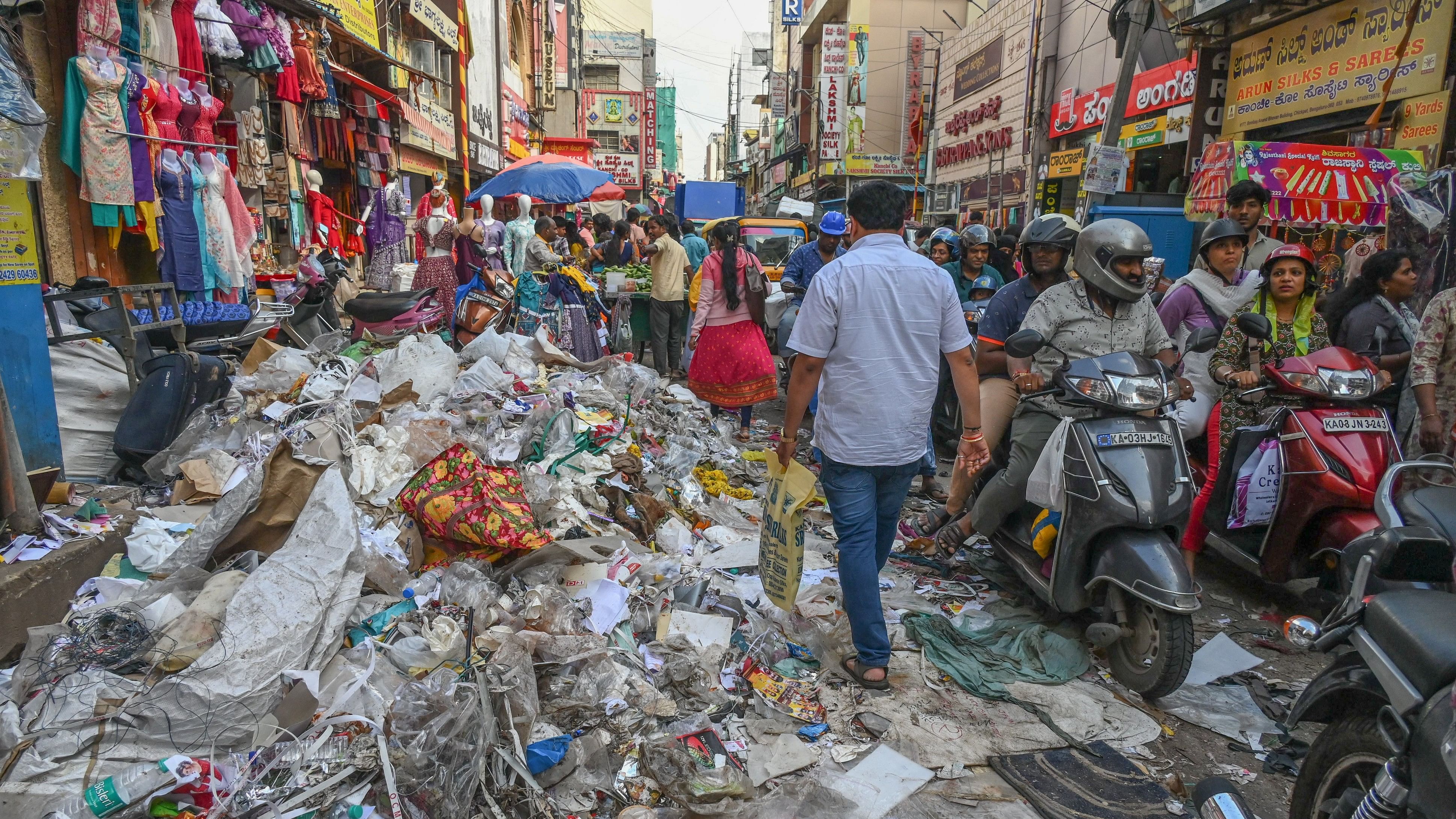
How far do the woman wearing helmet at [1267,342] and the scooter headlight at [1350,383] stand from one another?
1.23 ft

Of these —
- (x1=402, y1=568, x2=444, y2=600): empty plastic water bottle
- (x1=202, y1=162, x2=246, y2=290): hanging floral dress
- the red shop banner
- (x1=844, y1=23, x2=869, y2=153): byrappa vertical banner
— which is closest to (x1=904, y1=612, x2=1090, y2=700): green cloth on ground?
(x1=402, y1=568, x2=444, y2=600): empty plastic water bottle

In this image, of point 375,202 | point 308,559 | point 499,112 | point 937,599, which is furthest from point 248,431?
point 499,112

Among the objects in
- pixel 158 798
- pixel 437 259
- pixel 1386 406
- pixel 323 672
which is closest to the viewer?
pixel 158 798

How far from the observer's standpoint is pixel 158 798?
2.41 metres

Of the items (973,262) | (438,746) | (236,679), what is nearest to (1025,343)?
(438,746)

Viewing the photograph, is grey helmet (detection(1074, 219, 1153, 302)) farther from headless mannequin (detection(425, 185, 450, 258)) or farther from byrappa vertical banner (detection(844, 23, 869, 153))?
byrappa vertical banner (detection(844, 23, 869, 153))

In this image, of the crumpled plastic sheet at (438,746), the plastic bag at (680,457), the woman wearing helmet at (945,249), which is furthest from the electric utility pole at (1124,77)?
the crumpled plastic sheet at (438,746)

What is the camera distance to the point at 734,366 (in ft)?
23.6

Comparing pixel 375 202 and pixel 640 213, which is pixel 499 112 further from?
pixel 375 202

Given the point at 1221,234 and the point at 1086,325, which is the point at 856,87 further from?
the point at 1086,325

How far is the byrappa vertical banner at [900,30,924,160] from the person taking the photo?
35.0 metres

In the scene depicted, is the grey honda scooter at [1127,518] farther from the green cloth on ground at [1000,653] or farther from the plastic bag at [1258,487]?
the plastic bag at [1258,487]

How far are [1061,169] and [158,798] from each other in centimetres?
1843

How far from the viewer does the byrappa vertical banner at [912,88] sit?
35.0 meters
